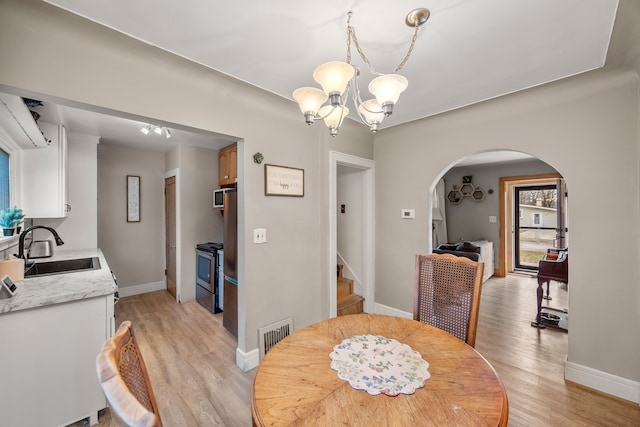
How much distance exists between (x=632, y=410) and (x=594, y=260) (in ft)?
3.38

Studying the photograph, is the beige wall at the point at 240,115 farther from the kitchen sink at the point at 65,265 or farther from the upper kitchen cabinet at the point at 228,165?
the kitchen sink at the point at 65,265

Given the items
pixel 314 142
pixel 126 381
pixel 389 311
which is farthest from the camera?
pixel 389 311

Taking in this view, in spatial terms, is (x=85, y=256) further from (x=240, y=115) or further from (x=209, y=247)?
(x=240, y=115)

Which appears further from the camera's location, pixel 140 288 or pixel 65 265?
pixel 140 288

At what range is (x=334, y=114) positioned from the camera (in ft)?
5.09

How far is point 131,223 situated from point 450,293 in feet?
15.3

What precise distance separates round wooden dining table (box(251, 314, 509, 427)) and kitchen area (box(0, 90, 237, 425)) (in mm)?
1368

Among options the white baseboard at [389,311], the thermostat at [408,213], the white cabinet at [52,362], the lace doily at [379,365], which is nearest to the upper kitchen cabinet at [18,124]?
the white cabinet at [52,362]

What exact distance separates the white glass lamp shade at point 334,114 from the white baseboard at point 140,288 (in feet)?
14.3

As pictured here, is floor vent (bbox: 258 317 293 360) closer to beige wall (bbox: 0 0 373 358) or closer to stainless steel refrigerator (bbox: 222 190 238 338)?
beige wall (bbox: 0 0 373 358)

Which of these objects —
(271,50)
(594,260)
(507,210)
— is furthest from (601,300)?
(507,210)

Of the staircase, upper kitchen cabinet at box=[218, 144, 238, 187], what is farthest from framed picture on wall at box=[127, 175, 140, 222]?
the staircase

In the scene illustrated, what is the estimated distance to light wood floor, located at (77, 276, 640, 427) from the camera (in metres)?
1.81

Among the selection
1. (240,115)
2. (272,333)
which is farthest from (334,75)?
(272,333)
